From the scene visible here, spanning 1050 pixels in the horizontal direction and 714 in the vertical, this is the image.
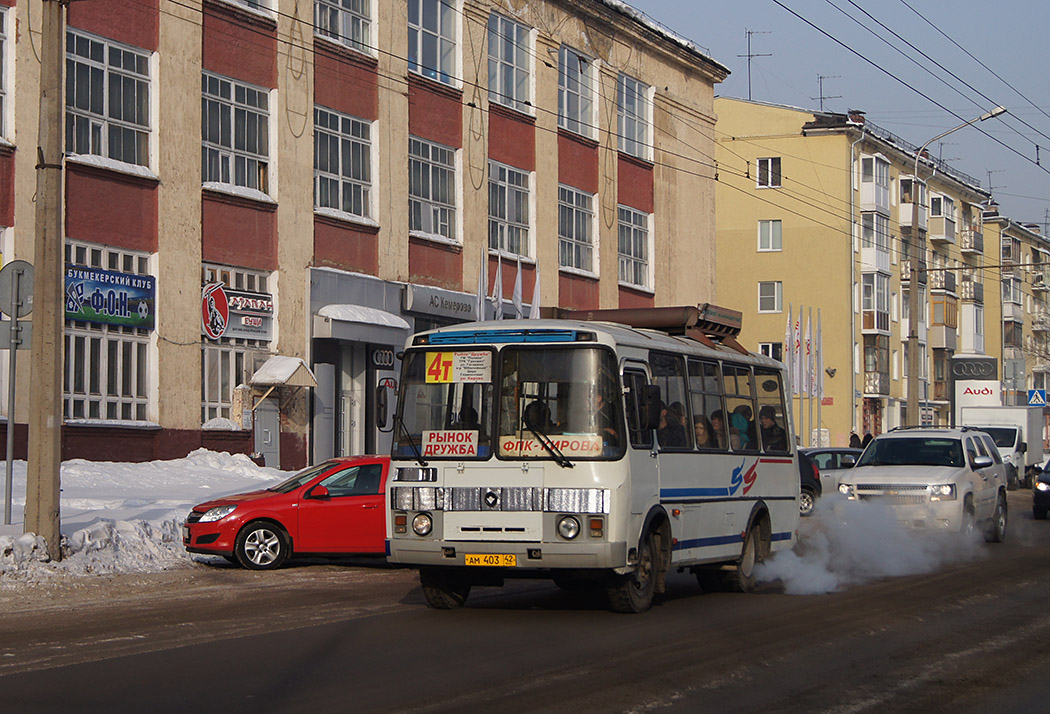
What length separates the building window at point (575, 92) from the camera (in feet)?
124

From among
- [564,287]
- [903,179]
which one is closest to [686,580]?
[564,287]

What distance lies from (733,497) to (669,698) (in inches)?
253

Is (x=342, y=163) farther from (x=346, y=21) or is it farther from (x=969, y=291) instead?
(x=969, y=291)

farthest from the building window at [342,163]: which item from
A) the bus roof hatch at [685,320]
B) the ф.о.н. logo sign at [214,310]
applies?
the bus roof hatch at [685,320]

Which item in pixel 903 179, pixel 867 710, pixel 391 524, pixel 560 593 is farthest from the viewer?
pixel 903 179

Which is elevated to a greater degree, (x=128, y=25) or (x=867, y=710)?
(x=128, y=25)

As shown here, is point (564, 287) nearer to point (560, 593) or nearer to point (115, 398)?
point (115, 398)

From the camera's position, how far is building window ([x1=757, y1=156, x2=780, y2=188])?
66938mm

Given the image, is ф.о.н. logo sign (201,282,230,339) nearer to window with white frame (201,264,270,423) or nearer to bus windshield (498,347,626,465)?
window with white frame (201,264,270,423)

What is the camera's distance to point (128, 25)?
25016mm

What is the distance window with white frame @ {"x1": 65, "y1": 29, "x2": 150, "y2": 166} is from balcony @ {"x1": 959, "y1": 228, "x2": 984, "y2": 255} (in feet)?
215

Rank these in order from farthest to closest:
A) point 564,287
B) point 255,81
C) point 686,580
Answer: point 564,287
point 255,81
point 686,580

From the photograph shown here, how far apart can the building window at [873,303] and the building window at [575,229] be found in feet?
101


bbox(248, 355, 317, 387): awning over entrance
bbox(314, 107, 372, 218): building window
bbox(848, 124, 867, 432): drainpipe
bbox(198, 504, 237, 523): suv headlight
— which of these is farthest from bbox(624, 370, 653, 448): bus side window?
bbox(848, 124, 867, 432): drainpipe
